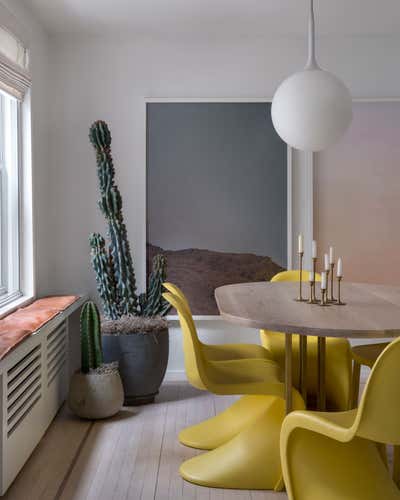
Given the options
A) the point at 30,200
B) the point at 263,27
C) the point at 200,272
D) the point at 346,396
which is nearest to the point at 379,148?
the point at 263,27

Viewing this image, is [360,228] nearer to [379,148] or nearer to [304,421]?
[379,148]

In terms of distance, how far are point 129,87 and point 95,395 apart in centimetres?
208

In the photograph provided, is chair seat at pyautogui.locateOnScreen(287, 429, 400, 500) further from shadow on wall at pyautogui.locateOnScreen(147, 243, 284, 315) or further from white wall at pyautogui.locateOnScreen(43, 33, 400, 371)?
white wall at pyautogui.locateOnScreen(43, 33, 400, 371)

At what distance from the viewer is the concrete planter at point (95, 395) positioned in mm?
3676

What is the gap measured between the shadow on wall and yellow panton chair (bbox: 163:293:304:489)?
4.99 ft

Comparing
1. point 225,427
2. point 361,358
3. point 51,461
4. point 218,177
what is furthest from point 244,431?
point 218,177

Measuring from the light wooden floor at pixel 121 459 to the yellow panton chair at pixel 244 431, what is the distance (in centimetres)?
6

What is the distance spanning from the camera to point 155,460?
3133 millimetres

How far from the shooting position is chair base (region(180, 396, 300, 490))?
2.85 m

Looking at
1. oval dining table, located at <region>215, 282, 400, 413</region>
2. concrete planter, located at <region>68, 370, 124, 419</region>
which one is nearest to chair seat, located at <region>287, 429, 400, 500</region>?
oval dining table, located at <region>215, 282, 400, 413</region>

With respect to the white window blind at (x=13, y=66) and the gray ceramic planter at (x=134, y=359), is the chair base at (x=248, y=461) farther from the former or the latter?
the white window blind at (x=13, y=66)

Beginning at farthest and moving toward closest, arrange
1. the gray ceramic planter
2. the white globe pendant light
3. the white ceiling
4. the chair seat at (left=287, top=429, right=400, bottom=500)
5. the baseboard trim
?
1. the baseboard trim
2. the gray ceramic planter
3. the white ceiling
4. the white globe pendant light
5. the chair seat at (left=287, top=429, right=400, bottom=500)

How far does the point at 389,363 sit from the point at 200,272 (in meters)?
2.70

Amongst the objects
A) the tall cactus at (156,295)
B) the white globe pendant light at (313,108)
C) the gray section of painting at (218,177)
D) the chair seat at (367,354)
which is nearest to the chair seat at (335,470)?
the chair seat at (367,354)
